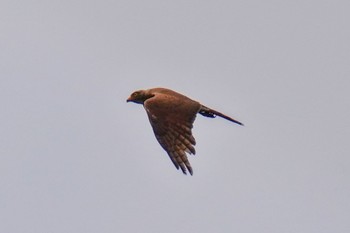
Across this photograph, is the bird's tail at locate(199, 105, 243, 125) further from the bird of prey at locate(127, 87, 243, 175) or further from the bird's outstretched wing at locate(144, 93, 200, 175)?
the bird's outstretched wing at locate(144, 93, 200, 175)

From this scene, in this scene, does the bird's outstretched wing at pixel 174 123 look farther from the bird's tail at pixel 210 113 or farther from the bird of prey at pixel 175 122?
the bird's tail at pixel 210 113

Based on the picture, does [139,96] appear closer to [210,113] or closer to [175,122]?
[210,113]

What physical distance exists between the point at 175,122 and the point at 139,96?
3109 millimetres

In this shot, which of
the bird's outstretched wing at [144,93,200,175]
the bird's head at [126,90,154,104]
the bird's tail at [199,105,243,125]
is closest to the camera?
the bird's outstretched wing at [144,93,200,175]

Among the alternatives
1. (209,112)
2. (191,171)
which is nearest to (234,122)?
(209,112)

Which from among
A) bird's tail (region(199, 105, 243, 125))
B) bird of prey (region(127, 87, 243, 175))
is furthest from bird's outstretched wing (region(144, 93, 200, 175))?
bird's tail (region(199, 105, 243, 125))

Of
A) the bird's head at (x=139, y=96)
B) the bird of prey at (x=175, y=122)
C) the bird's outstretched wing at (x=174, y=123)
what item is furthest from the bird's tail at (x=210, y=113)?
the bird's head at (x=139, y=96)

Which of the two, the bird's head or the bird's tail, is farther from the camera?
the bird's head

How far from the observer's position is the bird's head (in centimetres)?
3128

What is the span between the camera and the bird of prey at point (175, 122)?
28.1 metres

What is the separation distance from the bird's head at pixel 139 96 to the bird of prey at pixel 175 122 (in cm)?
142

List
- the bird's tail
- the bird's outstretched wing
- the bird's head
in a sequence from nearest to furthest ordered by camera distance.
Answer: the bird's outstretched wing, the bird's tail, the bird's head

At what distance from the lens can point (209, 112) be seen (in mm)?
30312

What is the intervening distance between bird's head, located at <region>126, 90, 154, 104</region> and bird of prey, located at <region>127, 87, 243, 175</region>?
4.66 feet
